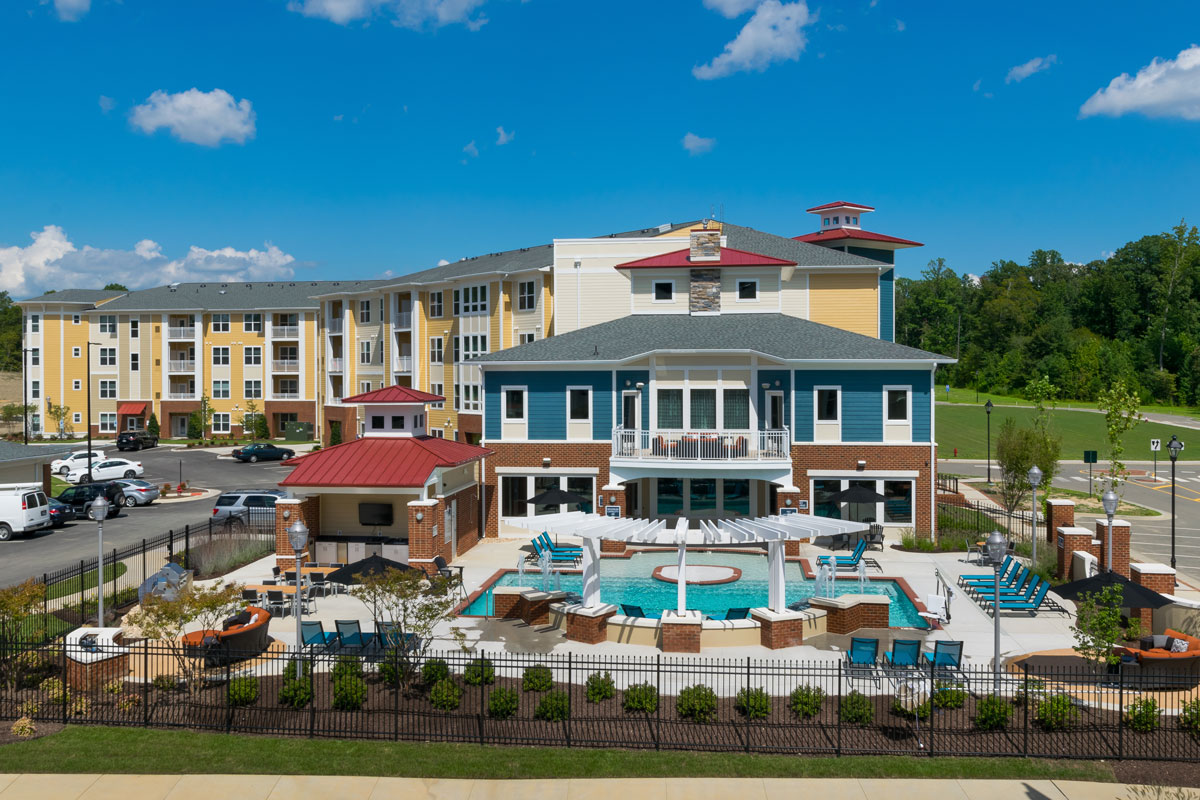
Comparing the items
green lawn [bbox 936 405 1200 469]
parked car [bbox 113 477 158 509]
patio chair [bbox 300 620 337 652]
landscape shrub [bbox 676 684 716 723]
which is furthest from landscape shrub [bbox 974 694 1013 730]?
green lawn [bbox 936 405 1200 469]

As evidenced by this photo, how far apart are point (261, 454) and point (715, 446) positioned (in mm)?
39883

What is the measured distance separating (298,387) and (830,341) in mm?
54067

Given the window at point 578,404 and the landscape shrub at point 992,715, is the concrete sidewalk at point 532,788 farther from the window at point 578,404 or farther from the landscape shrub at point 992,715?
the window at point 578,404

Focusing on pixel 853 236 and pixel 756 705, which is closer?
pixel 756 705

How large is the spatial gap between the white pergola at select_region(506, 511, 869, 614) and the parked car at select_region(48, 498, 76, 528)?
80.1ft

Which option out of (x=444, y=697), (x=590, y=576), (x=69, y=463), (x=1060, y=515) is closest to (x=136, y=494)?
(x=69, y=463)

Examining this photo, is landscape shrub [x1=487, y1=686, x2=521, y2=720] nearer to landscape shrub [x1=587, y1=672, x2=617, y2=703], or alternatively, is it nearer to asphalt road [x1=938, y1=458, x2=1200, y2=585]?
landscape shrub [x1=587, y1=672, x2=617, y2=703]

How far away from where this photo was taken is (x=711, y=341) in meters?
33.2

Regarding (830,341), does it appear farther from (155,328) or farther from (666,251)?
(155,328)

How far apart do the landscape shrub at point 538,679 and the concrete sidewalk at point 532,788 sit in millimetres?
3019

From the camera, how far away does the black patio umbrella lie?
1822 cm

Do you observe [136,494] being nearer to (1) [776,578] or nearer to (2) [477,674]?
(2) [477,674]

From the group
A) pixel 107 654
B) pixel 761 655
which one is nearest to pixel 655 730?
pixel 761 655

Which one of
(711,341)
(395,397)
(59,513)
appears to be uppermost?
(711,341)
